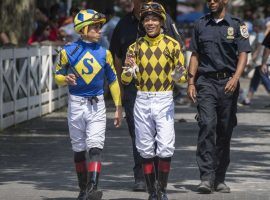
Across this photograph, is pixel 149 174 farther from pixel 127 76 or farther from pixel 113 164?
pixel 113 164

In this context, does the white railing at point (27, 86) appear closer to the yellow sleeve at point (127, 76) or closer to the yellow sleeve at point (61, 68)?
the yellow sleeve at point (61, 68)

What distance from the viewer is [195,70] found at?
11062 millimetres

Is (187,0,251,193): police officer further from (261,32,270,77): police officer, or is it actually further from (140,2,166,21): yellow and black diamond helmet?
(261,32,270,77): police officer

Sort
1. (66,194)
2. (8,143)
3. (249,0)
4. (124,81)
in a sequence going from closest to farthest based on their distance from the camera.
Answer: (124,81) < (66,194) < (8,143) < (249,0)

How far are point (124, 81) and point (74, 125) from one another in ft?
1.99

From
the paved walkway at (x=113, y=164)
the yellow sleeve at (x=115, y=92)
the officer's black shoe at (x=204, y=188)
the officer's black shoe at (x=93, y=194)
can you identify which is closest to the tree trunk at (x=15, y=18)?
the paved walkway at (x=113, y=164)

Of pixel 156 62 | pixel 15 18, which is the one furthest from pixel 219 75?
Result: pixel 15 18

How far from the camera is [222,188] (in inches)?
434

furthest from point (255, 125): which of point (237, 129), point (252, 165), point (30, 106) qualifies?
point (252, 165)

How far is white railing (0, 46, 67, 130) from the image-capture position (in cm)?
1777

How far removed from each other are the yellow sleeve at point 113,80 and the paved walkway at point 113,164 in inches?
38.4

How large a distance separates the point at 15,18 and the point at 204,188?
37.9ft

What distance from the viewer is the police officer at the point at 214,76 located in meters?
10.9

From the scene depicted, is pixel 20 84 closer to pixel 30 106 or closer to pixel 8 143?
pixel 30 106
